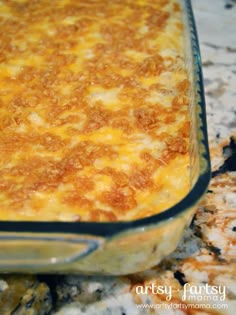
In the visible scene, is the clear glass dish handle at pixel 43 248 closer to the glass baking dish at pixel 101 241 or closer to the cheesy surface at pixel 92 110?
the glass baking dish at pixel 101 241

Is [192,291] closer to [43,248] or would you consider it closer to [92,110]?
[43,248]

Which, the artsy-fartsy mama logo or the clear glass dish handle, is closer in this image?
the clear glass dish handle

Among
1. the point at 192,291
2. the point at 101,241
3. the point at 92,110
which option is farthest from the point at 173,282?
the point at 92,110

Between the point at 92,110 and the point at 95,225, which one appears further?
the point at 92,110

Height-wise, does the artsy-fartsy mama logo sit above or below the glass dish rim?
below

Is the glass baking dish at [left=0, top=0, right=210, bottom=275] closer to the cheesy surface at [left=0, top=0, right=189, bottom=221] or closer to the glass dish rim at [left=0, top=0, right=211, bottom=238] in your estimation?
the glass dish rim at [left=0, top=0, right=211, bottom=238]

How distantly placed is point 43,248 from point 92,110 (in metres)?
0.72

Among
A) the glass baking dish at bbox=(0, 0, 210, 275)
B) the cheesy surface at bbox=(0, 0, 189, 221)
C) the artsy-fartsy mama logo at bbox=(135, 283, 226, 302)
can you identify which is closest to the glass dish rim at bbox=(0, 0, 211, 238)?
the glass baking dish at bbox=(0, 0, 210, 275)

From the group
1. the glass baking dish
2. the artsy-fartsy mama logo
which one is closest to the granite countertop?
the artsy-fartsy mama logo

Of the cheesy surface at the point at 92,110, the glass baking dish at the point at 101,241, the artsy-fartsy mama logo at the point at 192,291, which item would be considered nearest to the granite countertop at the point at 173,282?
the artsy-fartsy mama logo at the point at 192,291

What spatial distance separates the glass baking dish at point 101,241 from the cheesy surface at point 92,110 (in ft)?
0.45

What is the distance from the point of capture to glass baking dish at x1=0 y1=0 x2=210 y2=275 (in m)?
1.24

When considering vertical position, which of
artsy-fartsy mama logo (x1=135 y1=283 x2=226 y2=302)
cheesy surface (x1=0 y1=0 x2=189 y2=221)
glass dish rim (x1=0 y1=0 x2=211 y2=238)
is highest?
glass dish rim (x1=0 y1=0 x2=211 y2=238)

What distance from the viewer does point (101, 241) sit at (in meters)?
1.24
